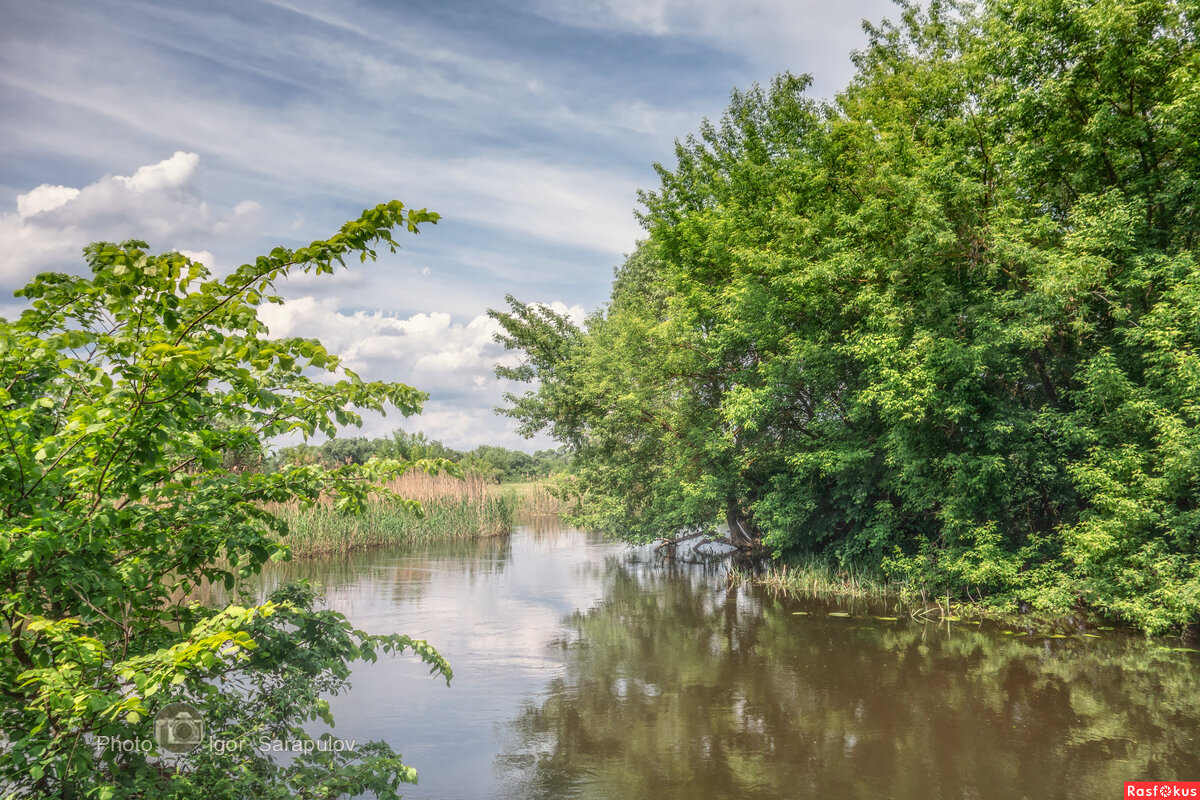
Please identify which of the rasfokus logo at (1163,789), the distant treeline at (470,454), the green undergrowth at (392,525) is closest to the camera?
the rasfokus logo at (1163,789)

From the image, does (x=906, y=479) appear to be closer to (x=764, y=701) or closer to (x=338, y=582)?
(x=764, y=701)

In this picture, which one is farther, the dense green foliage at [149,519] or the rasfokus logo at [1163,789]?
the rasfokus logo at [1163,789]

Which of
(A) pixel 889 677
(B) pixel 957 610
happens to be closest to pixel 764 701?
(A) pixel 889 677

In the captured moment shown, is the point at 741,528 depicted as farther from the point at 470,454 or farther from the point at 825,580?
the point at 470,454

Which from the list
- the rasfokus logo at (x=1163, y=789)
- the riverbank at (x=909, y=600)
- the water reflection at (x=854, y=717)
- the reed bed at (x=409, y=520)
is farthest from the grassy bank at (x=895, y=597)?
the reed bed at (x=409, y=520)

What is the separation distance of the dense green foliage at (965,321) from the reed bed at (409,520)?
9973 mm

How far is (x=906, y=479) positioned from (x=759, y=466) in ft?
14.8

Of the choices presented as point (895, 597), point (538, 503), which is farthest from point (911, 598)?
point (538, 503)

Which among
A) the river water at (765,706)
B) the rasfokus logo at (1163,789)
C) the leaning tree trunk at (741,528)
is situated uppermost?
the leaning tree trunk at (741,528)

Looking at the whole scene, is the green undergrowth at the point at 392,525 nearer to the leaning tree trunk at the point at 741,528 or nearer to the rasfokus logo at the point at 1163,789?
the leaning tree trunk at the point at 741,528

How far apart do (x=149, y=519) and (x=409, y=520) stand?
2392cm

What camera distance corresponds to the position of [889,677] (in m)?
9.43

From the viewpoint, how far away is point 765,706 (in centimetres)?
838

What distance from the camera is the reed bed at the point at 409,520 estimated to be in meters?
21.2
